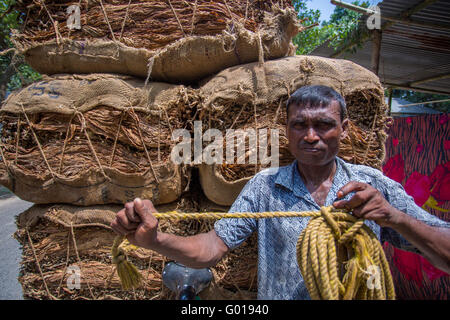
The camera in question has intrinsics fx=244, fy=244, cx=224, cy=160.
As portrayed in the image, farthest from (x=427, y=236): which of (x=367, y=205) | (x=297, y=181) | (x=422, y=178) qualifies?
(x=422, y=178)

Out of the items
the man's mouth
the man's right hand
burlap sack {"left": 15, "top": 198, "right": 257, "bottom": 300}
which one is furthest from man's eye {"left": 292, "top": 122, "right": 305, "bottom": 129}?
burlap sack {"left": 15, "top": 198, "right": 257, "bottom": 300}

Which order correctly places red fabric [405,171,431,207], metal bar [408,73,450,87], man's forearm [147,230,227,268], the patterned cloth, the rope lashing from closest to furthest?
the rope lashing
man's forearm [147,230,227,268]
the patterned cloth
red fabric [405,171,431,207]
metal bar [408,73,450,87]

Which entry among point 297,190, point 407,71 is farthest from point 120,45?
point 407,71

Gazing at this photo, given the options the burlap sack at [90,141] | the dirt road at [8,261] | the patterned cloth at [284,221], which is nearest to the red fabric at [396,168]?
the patterned cloth at [284,221]

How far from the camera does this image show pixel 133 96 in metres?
1.60

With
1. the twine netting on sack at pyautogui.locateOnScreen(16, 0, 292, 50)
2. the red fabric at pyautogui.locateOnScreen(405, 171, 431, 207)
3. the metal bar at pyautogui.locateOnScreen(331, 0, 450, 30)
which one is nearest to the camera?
the twine netting on sack at pyautogui.locateOnScreen(16, 0, 292, 50)

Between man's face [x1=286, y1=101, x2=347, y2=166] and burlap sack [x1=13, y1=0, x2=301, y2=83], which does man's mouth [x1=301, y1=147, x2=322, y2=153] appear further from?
burlap sack [x1=13, y1=0, x2=301, y2=83]

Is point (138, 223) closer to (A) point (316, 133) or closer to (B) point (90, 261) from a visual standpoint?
(A) point (316, 133)

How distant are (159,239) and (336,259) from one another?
679mm

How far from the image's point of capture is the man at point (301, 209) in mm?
929

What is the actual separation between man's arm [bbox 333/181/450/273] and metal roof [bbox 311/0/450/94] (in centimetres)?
264

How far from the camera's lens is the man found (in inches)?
36.6

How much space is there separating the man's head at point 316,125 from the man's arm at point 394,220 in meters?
0.24

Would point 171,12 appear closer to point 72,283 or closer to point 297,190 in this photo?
point 297,190
